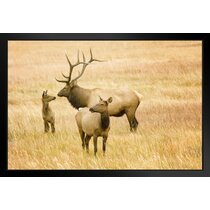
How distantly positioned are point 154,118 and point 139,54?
661 millimetres

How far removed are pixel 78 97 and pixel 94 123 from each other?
0.32 m

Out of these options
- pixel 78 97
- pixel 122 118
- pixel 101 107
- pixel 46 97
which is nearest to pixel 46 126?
pixel 46 97

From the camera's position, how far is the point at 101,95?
795 centimetres

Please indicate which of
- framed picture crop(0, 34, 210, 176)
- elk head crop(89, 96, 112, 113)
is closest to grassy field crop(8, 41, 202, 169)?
framed picture crop(0, 34, 210, 176)

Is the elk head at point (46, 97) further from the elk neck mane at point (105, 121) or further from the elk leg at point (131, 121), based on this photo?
the elk leg at point (131, 121)

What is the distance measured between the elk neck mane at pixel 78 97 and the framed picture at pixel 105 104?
11 millimetres

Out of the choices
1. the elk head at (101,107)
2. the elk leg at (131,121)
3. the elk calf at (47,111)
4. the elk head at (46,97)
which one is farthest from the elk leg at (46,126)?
the elk leg at (131,121)

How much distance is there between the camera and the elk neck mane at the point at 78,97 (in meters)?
7.92

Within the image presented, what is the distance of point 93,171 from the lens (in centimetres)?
780

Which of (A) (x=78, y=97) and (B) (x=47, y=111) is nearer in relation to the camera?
(B) (x=47, y=111)

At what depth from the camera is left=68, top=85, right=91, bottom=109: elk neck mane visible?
7.92 meters

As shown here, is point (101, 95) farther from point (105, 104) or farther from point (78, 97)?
point (78, 97)

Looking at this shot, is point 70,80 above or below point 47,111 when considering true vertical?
above
